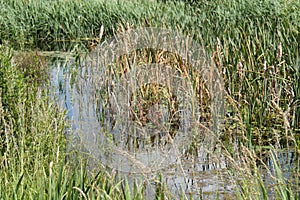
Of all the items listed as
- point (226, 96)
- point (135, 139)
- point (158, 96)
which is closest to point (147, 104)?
point (158, 96)

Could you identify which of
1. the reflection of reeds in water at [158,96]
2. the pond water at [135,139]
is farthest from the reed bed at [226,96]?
the reflection of reeds in water at [158,96]

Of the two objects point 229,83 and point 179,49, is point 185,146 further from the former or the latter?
point 179,49

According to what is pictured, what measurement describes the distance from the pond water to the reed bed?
0.64 ft

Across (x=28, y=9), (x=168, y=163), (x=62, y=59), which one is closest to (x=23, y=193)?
(x=168, y=163)

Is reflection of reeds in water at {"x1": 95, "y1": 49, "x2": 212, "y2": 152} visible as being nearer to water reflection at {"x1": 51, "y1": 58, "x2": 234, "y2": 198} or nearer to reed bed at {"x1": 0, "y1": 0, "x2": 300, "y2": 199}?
water reflection at {"x1": 51, "y1": 58, "x2": 234, "y2": 198}

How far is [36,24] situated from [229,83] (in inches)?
259

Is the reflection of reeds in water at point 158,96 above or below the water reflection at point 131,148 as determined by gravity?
above

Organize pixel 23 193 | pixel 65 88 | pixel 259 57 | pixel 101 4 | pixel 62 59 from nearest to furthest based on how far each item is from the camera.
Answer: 1. pixel 23 193
2. pixel 259 57
3. pixel 65 88
4. pixel 62 59
5. pixel 101 4

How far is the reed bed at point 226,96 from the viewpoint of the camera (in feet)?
8.83

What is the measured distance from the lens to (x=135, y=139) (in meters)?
4.82

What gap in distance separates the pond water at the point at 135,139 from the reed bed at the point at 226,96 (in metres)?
0.20

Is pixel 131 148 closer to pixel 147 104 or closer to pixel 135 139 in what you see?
pixel 135 139

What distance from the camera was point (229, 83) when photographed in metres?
5.25

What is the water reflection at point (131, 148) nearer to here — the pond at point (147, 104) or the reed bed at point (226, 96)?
the pond at point (147, 104)
